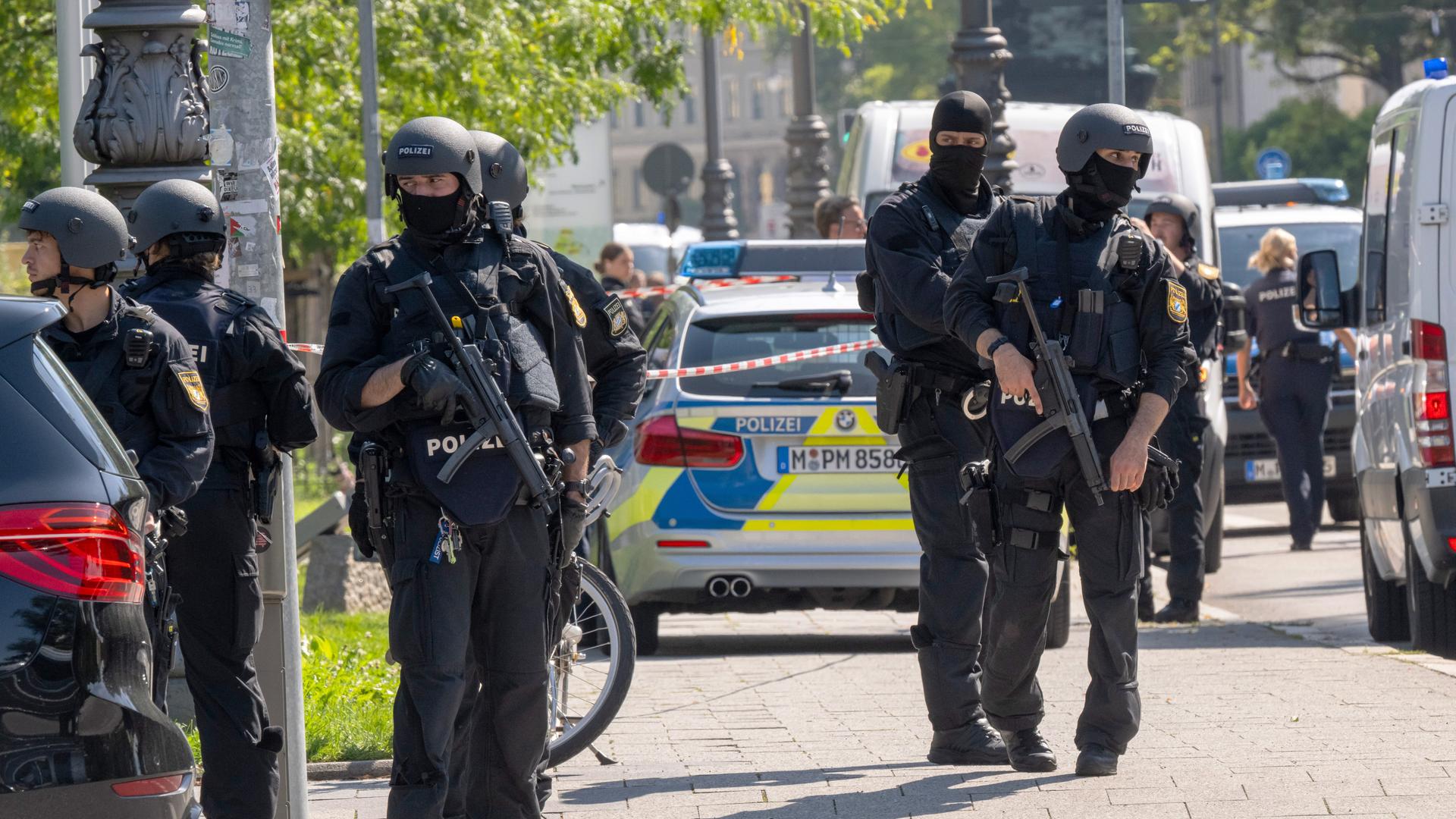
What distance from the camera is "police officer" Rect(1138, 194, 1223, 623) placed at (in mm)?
9797

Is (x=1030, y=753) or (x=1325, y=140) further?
(x=1325, y=140)

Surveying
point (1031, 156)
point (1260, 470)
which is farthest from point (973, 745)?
point (1260, 470)

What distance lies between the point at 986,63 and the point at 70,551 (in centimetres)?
951

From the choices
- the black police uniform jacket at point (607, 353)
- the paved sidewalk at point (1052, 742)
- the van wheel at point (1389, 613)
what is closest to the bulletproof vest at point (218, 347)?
the black police uniform jacket at point (607, 353)

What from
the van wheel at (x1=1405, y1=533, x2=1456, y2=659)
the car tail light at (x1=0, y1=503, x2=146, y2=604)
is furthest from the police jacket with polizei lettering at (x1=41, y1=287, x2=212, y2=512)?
the van wheel at (x1=1405, y1=533, x2=1456, y2=659)

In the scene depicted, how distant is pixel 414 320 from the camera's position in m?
5.23

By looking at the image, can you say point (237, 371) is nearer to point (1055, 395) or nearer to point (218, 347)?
point (218, 347)

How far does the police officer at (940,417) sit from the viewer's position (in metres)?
6.47

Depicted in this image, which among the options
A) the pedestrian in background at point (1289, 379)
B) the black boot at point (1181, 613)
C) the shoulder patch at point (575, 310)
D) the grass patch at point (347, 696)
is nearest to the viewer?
the shoulder patch at point (575, 310)

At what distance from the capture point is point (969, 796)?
6.09 meters

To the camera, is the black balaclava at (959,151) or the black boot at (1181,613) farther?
the black boot at (1181,613)

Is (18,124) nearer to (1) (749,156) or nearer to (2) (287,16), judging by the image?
(2) (287,16)

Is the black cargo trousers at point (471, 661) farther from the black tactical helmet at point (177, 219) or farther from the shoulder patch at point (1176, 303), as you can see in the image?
the shoulder patch at point (1176, 303)

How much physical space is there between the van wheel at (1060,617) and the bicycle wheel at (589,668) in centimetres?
298
